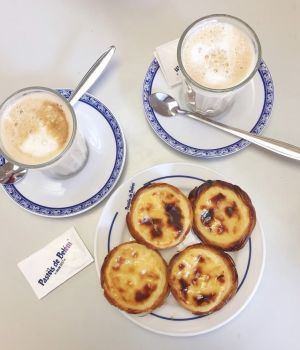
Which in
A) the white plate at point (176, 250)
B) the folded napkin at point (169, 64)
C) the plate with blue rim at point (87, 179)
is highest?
the folded napkin at point (169, 64)

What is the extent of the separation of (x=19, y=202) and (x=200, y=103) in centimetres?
Result: 47

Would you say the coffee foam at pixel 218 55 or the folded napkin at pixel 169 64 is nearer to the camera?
the coffee foam at pixel 218 55

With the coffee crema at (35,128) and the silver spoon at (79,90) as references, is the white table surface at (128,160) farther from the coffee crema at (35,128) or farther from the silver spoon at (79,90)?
the coffee crema at (35,128)

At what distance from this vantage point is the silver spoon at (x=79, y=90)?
38.6 inches

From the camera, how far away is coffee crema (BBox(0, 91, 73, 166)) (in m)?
0.93

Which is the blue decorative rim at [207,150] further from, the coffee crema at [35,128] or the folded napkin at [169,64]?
the coffee crema at [35,128]

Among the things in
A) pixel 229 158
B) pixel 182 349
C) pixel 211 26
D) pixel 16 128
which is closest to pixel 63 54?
pixel 16 128

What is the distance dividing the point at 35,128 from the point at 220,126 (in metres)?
0.41

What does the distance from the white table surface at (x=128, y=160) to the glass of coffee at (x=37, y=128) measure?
16 centimetres

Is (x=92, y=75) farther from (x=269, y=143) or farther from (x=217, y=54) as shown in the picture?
(x=269, y=143)

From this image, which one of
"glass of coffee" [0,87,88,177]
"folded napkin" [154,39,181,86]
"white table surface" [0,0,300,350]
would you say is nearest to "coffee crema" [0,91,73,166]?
"glass of coffee" [0,87,88,177]

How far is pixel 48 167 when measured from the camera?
919 mm

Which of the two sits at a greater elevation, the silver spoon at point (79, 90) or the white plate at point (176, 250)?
the silver spoon at point (79, 90)

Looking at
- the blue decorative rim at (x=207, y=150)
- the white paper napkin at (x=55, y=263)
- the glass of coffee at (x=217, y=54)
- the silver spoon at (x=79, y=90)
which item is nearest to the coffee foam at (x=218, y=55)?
the glass of coffee at (x=217, y=54)
